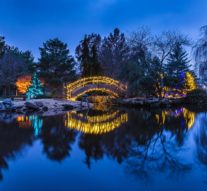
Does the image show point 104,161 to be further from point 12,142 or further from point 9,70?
point 9,70

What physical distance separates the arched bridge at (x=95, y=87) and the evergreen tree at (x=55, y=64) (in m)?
7.80

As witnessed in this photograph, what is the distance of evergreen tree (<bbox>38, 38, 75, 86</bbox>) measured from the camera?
2997cm

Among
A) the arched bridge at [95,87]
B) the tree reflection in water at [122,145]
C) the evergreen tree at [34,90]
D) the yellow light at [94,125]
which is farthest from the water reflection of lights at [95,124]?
the evergreen tree at [34,90]

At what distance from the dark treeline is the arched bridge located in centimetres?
93

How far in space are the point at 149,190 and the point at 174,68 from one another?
91.1ft

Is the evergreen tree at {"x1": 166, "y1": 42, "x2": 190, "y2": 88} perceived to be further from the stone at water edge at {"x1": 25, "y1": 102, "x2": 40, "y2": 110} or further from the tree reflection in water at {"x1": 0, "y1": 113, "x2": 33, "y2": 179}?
the tree reflection in water at {"x1": 0, "y1": 113, "x2": 33, "y2": 179}

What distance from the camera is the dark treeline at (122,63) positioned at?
1964 centimetres

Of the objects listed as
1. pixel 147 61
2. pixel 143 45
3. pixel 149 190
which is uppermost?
pixel 143 45

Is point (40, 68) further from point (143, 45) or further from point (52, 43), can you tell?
point (143, 45)

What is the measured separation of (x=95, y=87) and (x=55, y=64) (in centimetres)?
975

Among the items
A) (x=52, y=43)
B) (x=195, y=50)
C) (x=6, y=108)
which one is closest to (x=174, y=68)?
(x=52, y=43)

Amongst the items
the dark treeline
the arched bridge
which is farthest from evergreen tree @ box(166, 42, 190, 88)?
the arched bridge

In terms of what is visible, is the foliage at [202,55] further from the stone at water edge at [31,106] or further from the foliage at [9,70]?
the foliage at [9,70]

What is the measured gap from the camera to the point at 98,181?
11.1ft
